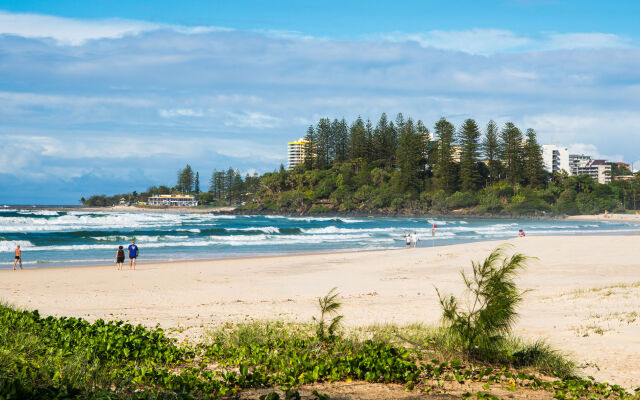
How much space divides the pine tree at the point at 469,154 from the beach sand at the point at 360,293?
84.3 metres

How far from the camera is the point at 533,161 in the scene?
4181 inches

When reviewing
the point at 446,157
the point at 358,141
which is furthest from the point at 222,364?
the point at 358,141

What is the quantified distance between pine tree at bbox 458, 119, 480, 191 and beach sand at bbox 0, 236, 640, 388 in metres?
84.3

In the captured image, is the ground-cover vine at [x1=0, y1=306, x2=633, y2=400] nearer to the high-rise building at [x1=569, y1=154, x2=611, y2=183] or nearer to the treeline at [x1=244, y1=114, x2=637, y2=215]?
the treeline at [x1=244, y1=114, x2=637, y2=215]

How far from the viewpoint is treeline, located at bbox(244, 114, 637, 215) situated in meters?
103

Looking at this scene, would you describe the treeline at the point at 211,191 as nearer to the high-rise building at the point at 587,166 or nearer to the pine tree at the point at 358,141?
the pine tree at the point at 358,141

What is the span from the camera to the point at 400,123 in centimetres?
12031

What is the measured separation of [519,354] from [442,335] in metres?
0.92

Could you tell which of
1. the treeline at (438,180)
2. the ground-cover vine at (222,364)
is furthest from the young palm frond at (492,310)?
the treeline at (438,180)

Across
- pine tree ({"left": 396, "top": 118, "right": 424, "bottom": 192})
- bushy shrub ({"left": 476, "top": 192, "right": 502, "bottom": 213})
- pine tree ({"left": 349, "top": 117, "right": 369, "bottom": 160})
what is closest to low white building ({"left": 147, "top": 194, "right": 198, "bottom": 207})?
pine tree ({"left": 349, "top": 117, "right": 369, "bottom": 160})

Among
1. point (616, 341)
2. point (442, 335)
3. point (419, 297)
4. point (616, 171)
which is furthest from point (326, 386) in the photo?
point (616, 171)

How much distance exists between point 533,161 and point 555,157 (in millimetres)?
66557

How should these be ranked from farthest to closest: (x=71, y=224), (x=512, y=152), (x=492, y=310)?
1. (x=512, y=152)
2. (x=71, y=224)
3. (x=492, y=310)

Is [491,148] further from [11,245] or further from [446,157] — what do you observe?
[11,245]
